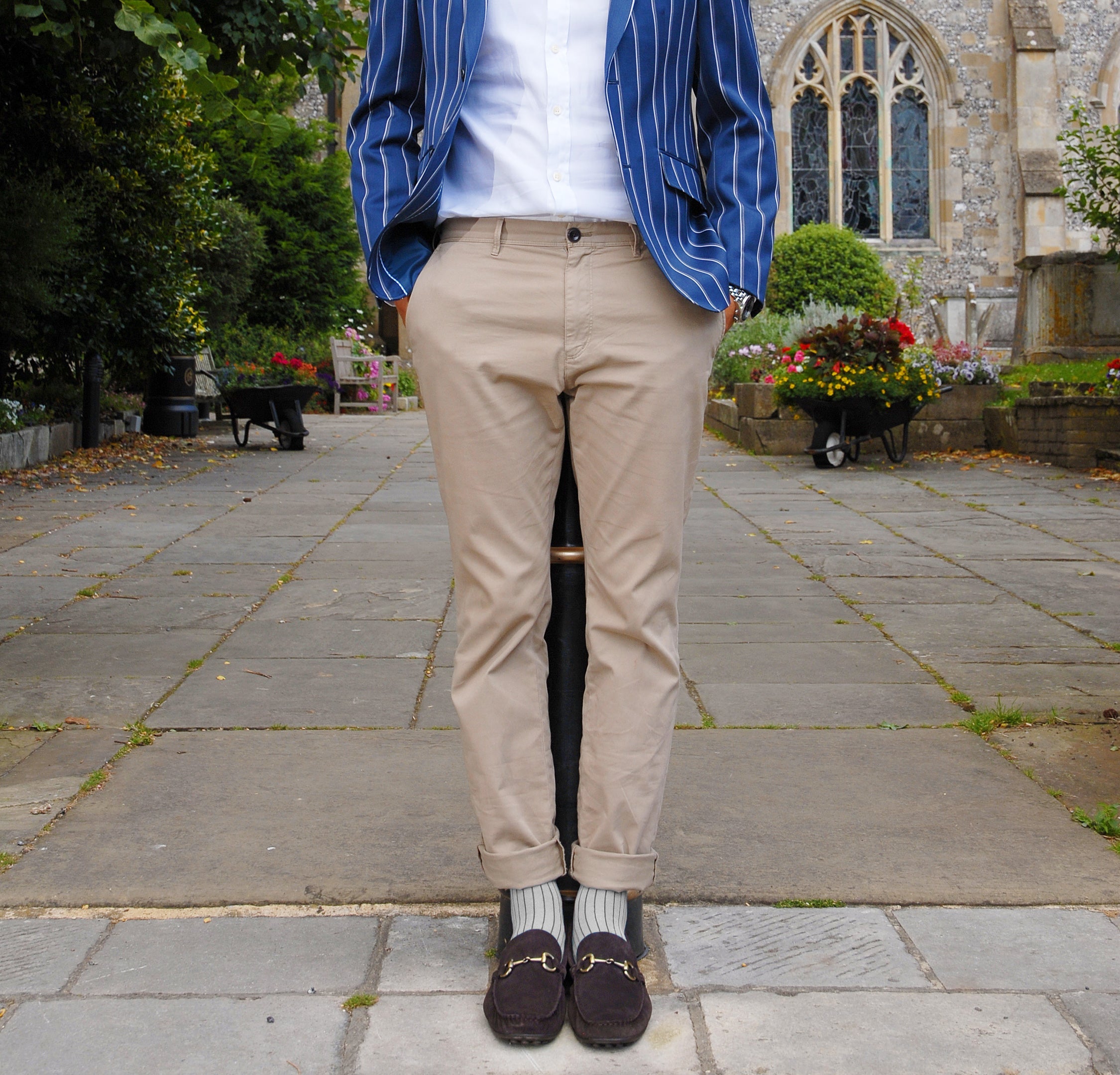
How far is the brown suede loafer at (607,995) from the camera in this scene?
5.90ft

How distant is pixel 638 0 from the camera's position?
73.5 inches

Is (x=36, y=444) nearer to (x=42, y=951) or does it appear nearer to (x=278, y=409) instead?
(x=278, y=409)

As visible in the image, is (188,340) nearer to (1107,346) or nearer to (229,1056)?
(1107,346)

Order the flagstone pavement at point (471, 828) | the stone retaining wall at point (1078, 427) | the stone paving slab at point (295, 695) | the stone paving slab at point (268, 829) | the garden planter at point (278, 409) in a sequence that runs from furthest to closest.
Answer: the garden planter at point (278, 409) < the stone retaining wall at point (1078, 427) < the stone paving slab at point (295, 695) < the stone paving slab at point (268, 829) < the flagstone pavement at point (471, 828)

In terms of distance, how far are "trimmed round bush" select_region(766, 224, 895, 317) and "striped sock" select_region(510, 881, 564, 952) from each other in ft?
61.0

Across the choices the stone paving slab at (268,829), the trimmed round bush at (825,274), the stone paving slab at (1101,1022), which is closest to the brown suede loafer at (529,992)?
the stone paving slab at (268,829)

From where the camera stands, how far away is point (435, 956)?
81.0 inches

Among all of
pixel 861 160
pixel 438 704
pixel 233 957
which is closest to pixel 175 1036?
pixel 233 957

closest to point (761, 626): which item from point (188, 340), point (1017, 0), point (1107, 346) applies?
point (188, 340)

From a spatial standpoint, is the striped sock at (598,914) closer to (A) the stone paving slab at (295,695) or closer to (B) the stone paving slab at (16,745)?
(A) the stone paving slab at (295,695)

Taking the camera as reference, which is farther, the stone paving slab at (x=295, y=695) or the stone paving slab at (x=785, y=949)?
the stone paving slab at (x=295, y=695)

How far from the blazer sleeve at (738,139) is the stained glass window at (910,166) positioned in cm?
2242

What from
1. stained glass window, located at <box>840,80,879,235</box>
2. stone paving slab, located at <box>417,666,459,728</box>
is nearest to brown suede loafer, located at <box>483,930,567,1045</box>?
stone paving slab, located at <box>417,666,459,728</box>

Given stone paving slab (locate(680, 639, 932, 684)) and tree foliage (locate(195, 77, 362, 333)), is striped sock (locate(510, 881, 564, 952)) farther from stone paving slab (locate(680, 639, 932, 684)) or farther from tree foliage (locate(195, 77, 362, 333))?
tree foliage (locate(195, 77, 362, 333))
